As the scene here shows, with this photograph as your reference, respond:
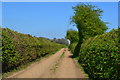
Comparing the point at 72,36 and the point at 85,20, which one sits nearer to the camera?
the point at 85,20

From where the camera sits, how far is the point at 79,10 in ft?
98.7

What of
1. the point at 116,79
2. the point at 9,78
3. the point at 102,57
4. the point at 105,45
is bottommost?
the point at 9,78

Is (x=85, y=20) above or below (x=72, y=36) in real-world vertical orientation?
above

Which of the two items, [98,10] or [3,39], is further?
[98,10]

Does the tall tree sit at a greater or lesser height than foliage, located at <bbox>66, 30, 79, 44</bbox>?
greater

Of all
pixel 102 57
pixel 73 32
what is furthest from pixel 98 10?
pixel 73 32

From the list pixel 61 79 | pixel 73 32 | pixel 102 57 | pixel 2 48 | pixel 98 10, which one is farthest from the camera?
pixel 73 32

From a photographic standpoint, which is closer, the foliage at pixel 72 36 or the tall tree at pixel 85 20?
the tall tree at pixel 85 20

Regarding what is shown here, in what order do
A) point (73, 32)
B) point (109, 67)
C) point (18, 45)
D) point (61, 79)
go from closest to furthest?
point (109, 67)
point (61, 79)
point (18, 45)
point (73, 32)

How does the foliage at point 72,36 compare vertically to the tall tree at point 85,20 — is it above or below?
below

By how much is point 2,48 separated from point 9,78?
2.30 metres

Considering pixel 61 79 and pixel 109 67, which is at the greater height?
pixel 109 67

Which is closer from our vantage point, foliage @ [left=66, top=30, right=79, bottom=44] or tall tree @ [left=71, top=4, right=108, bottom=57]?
tall tree @ [left=71, top=4, right=108, bottom=57]

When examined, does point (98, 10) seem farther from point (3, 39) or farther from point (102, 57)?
point (102, 57)
